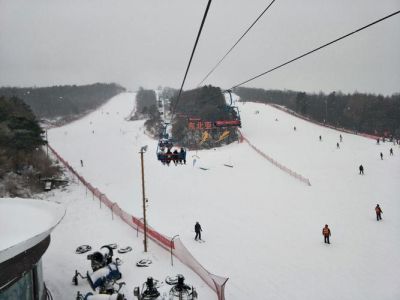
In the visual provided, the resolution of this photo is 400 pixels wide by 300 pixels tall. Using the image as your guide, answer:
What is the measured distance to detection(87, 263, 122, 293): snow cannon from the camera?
1310 cm

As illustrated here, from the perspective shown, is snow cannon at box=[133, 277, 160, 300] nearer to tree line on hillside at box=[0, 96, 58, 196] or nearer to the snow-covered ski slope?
the snow-covered ski slope

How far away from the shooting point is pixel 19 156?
3428 cm

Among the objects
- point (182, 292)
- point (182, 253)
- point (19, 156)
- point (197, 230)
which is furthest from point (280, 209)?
point (19, 156)

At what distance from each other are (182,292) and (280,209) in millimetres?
14071

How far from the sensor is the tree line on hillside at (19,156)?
103 feet

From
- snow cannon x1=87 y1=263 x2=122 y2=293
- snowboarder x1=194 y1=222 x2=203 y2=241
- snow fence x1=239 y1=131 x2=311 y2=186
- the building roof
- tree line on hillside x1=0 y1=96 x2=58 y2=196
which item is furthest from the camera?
snow fence x1=239 y1=131 x2=311 y2=186

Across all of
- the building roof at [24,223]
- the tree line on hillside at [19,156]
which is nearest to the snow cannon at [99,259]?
the building roof at [24,223]

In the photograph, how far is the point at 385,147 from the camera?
45.0 metres

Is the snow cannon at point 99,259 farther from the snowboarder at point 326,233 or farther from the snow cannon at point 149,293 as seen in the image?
the snowboarder at point 326,233

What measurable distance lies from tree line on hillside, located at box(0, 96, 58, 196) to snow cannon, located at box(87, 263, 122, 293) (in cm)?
1996

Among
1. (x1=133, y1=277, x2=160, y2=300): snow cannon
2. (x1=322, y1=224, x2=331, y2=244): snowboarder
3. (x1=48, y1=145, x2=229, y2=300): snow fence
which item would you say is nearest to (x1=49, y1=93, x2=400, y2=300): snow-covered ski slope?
(x1=322, y1=224, x2=331, y2=244): snowboarder

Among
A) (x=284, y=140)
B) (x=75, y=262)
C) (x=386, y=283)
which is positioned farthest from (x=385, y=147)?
(x=75, y=262)

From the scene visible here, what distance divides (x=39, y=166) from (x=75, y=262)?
843 inches

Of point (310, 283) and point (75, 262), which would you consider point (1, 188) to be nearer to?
point (75, 262)
